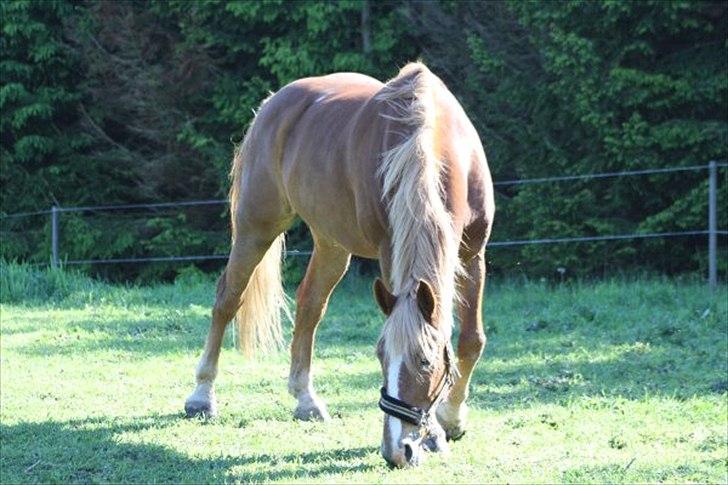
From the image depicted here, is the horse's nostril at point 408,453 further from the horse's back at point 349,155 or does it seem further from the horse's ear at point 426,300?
the horse's back at point 349,155

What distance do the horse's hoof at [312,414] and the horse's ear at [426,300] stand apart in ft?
5.68

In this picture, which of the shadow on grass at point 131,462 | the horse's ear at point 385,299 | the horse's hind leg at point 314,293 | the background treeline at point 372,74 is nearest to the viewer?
the horse's ear at point 385,299

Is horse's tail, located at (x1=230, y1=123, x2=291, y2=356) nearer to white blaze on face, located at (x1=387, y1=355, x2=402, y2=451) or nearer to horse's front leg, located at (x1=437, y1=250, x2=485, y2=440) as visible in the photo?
horse's front leg, located at (x1=437, y1=250, x2=485, y2=440)

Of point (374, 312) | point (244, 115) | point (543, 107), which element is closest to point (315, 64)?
point (244, 115)

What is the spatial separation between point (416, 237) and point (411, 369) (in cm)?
52

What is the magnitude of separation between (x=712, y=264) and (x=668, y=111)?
2548 millimetres

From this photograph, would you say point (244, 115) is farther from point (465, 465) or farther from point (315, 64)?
point (465, 465)

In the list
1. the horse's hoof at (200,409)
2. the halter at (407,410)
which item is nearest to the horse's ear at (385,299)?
the halter at (407,410)

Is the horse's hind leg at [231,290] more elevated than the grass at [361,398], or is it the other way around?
the horse's hind leg at [231,290]

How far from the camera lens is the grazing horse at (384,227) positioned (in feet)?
13.3

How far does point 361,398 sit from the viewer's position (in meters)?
6.16

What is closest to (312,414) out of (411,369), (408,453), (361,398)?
(361,398)

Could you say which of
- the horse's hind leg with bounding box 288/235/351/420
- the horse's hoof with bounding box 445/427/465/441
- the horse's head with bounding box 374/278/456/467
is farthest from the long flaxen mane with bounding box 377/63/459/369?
the horse's hind leg with bounding box 288/235/351/420

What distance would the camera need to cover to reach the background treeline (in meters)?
11.7
